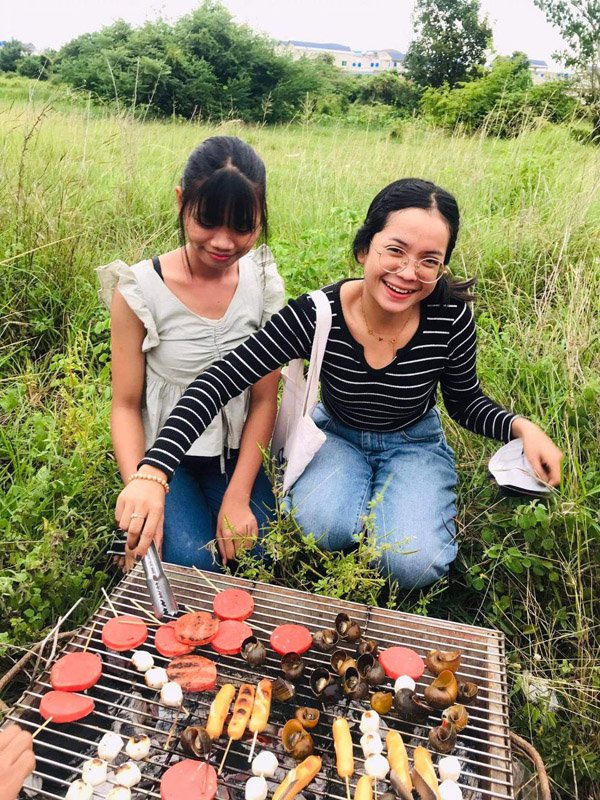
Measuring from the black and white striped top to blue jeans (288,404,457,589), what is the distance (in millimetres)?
86

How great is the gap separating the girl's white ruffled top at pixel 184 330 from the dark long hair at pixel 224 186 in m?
0.34

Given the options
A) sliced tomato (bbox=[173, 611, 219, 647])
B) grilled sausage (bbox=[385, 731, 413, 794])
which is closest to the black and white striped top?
sliced tomato (bbox=[173, 611, 219, 647])

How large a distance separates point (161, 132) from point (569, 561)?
659cm

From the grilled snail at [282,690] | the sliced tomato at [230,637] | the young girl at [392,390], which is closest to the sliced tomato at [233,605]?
the sliced tomato at [230,637]

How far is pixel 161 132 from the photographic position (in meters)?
7.00

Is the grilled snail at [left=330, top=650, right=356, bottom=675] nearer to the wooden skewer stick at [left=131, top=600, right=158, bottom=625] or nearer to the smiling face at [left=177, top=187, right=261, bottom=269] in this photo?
the wooden skewer stick at [left=131, top=600, right=158, bottom=625]

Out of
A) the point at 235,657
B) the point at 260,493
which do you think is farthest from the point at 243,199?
the point at 235,657

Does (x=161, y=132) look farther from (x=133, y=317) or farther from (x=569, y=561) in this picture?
(x=569, y=561)

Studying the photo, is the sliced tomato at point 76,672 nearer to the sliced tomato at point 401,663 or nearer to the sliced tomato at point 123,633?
the sliced tomato at point 123,633

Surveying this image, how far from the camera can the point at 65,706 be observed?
139cm

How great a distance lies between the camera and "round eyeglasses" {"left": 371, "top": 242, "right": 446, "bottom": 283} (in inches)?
79.3

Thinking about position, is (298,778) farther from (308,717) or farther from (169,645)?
(169,645)

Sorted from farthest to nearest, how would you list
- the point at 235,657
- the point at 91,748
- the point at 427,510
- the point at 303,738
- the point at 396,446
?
1. the point at 396,446
2. the point at 427,510
3. the point at 235,657
4. the point at 91,748
5. the point at 303,738

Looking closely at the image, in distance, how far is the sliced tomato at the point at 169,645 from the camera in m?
1.55
